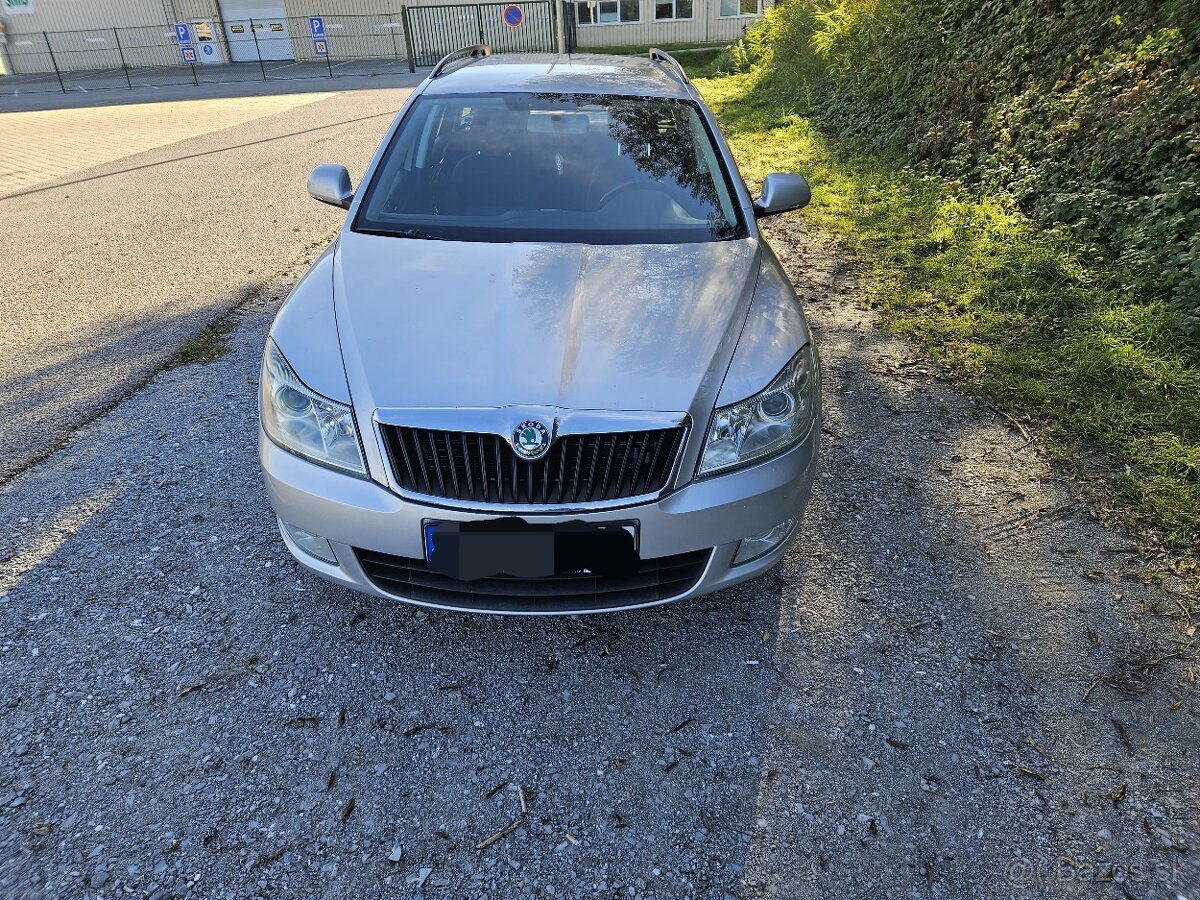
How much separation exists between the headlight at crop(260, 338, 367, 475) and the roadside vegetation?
3.10m

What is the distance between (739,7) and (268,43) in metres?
18.2

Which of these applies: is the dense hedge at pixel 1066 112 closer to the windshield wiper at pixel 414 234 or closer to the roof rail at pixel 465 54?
the windshield wiper at pixel 414 234

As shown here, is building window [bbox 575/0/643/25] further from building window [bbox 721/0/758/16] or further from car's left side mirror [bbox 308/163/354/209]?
car's left side mirror [bbox 308/163/354/209]

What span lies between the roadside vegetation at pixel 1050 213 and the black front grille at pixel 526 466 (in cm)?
231

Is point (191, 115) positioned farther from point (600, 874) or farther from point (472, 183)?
point (600, 874)

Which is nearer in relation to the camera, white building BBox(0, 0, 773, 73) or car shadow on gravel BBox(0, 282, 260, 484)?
car shadow on gravel BBox(0, 282, 260, 484)

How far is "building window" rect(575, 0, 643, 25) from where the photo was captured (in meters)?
28.8

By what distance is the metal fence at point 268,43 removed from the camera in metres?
27.2

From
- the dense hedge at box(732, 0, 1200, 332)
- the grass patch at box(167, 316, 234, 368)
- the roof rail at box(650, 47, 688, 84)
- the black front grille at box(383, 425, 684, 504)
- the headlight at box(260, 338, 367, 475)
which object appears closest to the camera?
the black front grille at box(383, 425, 684, 504)

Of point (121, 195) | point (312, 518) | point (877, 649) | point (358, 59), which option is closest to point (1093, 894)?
point (877, 649)

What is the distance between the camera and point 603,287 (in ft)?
8.66

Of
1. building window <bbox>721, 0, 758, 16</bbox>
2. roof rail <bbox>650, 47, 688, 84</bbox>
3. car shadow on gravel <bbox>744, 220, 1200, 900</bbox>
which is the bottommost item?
car shadow on gravel <bbox>744, 220, 1200, 900</bbox>

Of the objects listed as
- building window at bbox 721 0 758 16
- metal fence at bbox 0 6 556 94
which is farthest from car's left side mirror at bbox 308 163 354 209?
building window at bbox 721 0 758 16

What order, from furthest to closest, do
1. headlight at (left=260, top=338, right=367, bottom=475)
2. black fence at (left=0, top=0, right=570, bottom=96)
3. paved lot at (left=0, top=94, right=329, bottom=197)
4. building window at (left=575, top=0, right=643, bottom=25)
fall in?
building window at (left=575, top=0, right=643, bottom=25)
black fence at (left=0, top=0, right=570, bottom=96)
paved lot at (left=0, top=94, right=329, bottom=197)
headlight at (left=260, top=338, right=367, bottom=475)
